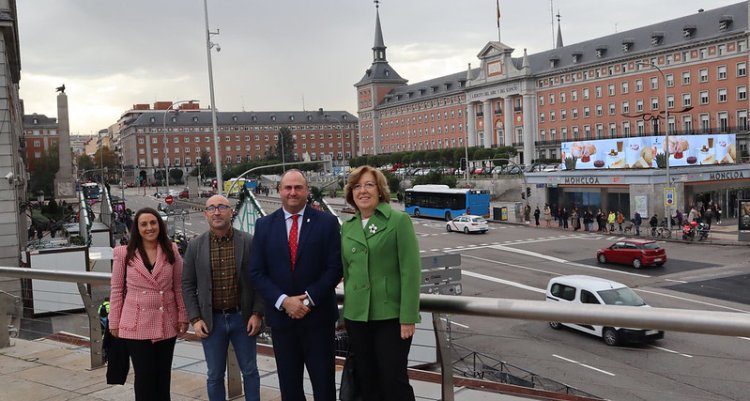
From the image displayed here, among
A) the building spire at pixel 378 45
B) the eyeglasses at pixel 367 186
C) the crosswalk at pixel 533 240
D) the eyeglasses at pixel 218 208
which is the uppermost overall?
the building spire at pixel 378 45

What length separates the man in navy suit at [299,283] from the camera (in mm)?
4062

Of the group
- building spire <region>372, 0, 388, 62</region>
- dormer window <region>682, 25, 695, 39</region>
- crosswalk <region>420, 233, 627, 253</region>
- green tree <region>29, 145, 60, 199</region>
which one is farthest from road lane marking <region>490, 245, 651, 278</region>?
building spire <region>372, 0, 388, 62</region>

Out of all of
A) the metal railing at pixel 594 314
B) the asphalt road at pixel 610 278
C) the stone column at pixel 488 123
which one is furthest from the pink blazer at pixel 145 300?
the stone column at pixel 488 123

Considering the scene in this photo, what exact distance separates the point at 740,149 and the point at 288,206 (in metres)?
75.5

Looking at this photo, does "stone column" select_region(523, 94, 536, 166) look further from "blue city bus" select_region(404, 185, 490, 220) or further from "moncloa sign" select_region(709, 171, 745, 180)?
"moncloa sign" select_region(709, 171, 745, 180)

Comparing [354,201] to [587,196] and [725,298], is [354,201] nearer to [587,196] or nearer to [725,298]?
[725,298]

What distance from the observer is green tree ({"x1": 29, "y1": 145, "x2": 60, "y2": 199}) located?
278 ft

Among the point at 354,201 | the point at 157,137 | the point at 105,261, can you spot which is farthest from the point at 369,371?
the point at 157,137

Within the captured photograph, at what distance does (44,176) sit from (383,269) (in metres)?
92.2

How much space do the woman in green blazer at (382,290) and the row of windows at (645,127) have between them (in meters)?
76.0

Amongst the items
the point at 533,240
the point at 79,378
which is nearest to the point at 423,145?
the point at 533,240

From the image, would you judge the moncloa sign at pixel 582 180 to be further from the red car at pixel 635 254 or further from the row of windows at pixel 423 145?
the row of windows at pixel 423 145

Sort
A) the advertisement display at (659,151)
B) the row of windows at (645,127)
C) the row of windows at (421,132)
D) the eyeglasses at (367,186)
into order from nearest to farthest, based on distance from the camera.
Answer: the eyeglasses at (367,186), the advertisement display at (659,151), the row of windows at (645,127), the row of windows at (421,132)

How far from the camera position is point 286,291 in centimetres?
414
